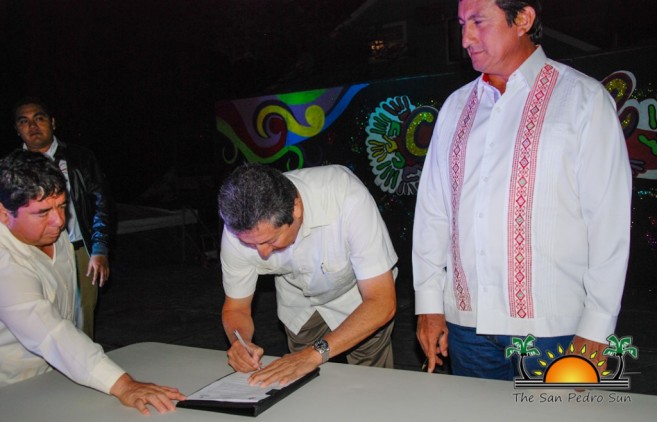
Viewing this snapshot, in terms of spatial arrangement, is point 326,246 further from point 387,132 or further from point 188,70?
point 188,70

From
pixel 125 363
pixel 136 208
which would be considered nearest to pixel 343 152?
pixel 136 208

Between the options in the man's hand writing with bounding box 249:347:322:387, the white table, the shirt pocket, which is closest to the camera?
the white table

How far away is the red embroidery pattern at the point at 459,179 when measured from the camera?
2.17m

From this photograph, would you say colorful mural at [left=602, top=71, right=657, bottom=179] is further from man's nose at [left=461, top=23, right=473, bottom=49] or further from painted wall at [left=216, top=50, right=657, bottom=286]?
man's nose at [left=461, top=23, right=473, bottom=49]

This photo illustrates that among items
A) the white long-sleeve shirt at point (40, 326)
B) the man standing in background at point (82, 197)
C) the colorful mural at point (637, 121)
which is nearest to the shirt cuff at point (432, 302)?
the white long-sleeve shirt at point (40, 326)

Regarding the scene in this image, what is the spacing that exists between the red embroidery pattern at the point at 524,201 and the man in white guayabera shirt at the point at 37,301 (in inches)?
44.0

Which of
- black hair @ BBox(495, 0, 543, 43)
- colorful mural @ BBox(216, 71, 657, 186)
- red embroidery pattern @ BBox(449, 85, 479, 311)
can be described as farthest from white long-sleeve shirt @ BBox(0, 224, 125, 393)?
colorful mural @ BBox(216, 71, 657, 186)

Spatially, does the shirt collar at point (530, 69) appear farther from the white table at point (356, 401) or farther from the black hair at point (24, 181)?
the black hair at point (24, 181)

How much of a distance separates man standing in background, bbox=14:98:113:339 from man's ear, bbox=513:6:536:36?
2804 mm

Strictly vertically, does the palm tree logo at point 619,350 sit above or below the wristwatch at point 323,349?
above

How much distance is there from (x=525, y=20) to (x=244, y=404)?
4.88 ft

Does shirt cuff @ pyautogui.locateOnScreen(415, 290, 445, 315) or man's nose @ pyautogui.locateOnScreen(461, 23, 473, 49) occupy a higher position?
man's nose @ pyautogui.locateOnScreen(461, 23, 473, 49)

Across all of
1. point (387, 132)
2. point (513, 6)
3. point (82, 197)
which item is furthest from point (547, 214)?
point (387, 132)

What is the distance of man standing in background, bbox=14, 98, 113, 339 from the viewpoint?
151 inches
